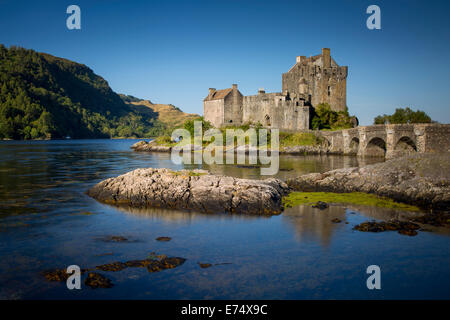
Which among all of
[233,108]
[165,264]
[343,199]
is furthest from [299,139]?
[165,264]

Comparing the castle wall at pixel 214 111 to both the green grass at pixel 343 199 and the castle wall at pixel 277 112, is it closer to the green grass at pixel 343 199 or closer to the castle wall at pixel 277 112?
the castle wall at pixel 277 112

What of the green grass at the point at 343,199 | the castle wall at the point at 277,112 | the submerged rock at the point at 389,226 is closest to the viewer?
the submerged rock at the point at 389,226

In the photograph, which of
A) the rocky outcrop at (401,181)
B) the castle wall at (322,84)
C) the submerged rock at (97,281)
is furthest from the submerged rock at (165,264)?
the castle wall at (322,84)

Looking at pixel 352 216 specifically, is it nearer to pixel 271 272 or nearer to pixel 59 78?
pixel 271 272

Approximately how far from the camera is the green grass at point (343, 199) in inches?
548

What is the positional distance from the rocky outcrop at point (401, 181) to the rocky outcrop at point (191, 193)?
14.7 feet

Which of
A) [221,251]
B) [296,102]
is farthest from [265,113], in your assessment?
[221,251]

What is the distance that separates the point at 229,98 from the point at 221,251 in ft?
152

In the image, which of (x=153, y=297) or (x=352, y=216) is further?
(x=352, y=216)

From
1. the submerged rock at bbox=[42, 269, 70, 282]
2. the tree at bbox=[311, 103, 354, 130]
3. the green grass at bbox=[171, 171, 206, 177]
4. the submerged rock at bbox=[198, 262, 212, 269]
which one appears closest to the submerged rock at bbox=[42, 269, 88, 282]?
the submerged rock at bbox=[42, 269, 70, 282]

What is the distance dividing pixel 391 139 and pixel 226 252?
30.2 meters

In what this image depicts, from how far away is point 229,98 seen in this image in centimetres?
5391

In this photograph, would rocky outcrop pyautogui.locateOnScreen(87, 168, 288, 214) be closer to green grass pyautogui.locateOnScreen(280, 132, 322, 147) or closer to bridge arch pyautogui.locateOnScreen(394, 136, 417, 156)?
bridge arch pyautogui.locateOnScreen(394, 136, 417, 156)

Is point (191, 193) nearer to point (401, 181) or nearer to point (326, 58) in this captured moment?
point (401, 181)
